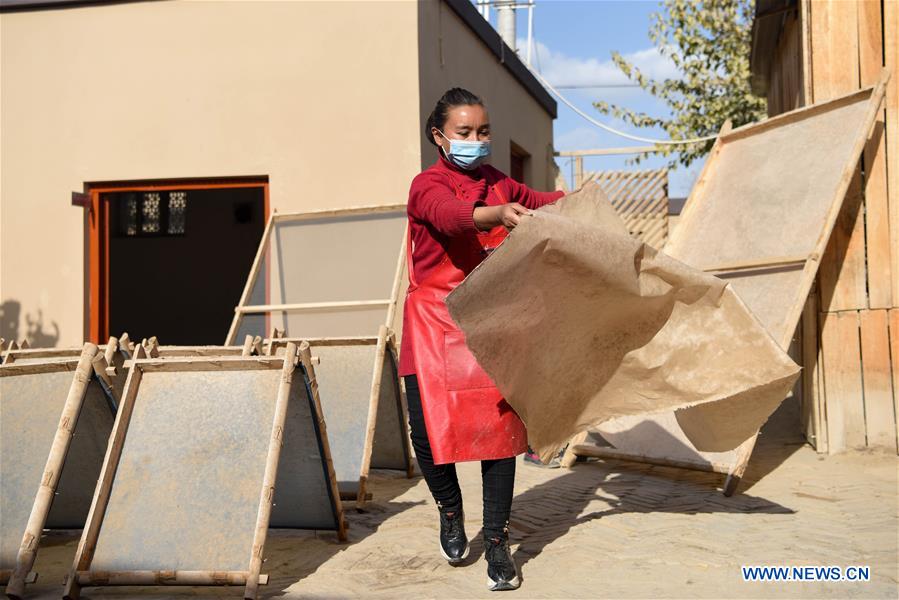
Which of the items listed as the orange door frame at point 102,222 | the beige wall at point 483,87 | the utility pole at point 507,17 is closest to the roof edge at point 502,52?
the beige wall at point 483,87

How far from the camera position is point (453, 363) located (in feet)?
10.7

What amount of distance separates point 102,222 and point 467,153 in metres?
5.70

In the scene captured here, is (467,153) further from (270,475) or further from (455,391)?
(270,475)

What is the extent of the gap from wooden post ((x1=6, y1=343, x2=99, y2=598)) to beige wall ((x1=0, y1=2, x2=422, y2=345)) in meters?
4.29

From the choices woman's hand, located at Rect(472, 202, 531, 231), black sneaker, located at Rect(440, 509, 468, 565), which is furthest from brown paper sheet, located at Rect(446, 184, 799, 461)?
black sneaker, located at Rect(440, 509, 468, 565)

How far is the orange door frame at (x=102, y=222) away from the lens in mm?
7836

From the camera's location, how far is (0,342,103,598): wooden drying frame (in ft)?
10.4

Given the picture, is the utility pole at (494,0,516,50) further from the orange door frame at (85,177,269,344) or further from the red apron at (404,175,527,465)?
the red apron at (404,175,527,465)

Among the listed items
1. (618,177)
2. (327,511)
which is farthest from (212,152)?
(618,177)

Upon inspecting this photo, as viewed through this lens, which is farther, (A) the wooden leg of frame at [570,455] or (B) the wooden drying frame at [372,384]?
(A) the wooden leg of frame at [570,455]

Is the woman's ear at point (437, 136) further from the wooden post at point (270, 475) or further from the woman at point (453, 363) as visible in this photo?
the wooden post at point (270, 475)

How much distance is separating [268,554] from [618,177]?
35.9 feet

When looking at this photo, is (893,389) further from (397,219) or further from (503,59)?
(503,59)

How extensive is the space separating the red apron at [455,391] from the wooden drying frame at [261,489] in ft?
1.82
